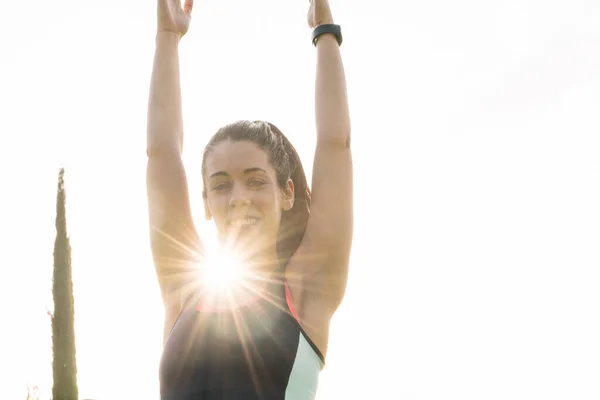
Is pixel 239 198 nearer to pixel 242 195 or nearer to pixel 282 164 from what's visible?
pixel 242 195

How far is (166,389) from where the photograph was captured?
223 centimetres

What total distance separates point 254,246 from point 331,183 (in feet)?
1.36

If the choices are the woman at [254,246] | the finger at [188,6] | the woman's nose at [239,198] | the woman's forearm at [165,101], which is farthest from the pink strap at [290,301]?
the finger at [188,6]

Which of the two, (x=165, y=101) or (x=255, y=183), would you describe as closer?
(x=255, y=183)

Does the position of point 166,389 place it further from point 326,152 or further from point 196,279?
point 326,152

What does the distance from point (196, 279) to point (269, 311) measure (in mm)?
360

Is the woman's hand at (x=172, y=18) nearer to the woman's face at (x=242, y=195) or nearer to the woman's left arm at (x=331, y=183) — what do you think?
the woman's left arm at (x=331, y=183)

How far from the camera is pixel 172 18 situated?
3.13m

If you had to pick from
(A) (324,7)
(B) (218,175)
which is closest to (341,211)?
(B) (218,175)

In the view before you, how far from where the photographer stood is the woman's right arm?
8.50ft

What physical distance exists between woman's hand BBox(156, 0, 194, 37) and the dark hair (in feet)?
2.45

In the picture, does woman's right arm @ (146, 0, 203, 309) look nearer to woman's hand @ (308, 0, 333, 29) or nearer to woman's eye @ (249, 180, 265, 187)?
woman's eye @ (249, 180, 265, 187)

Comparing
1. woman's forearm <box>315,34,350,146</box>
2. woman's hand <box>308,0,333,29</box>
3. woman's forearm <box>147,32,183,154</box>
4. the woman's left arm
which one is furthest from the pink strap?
woman's hand <box>308,0,333,29</box>

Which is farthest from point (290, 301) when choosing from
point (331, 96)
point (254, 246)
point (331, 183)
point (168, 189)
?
point (331, 96)
